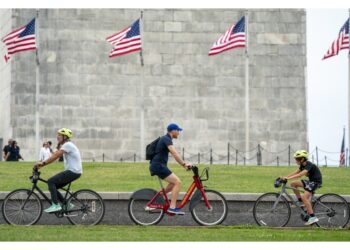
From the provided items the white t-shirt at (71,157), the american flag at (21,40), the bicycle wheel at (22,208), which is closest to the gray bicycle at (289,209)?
the white t-shirt at (71,157)

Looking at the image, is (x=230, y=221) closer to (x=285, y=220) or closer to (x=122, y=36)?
(x=285, y=220)

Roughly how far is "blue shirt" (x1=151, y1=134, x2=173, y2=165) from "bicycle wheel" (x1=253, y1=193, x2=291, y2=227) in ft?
6.54

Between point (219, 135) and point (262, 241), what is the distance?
26.3 m

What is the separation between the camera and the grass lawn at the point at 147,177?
25.0m

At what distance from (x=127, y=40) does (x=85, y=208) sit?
692 inches

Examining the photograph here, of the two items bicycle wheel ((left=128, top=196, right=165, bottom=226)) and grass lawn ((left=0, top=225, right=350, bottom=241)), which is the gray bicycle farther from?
bicycle wheel ((left=128, top=196, right=165, bottom=226))

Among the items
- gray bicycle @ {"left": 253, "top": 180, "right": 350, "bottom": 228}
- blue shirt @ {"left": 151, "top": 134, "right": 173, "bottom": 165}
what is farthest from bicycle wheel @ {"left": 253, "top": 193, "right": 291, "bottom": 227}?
blue shirt @ {"left": 151, "top": 134, "right": 173, "bottom": 165}

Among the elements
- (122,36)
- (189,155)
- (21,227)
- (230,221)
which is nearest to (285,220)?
(230,221)

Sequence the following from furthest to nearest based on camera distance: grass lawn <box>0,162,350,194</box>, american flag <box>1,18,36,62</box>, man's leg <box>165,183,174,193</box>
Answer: american flag <box>1,18,36,62</box>
grass lawn <box>0,162,350,194</box>
man's leg <box>165,183,174,193</box>

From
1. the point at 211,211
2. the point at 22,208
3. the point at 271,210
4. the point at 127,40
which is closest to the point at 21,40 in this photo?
the point at 127,40

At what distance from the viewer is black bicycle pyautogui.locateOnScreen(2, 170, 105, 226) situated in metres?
19.4

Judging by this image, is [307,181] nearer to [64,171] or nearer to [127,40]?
[64,171]

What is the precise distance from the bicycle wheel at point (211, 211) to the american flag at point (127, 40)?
16.6 metres

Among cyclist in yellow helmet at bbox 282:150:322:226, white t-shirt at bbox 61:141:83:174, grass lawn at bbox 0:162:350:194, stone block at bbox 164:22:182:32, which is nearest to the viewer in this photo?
white t-shirt at bbox 61:141:83:174
